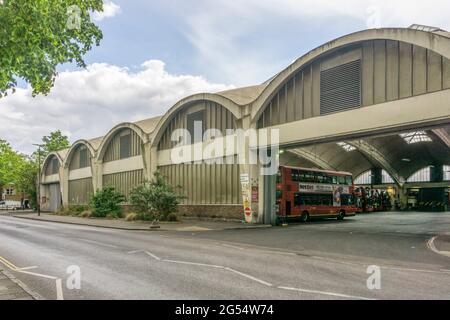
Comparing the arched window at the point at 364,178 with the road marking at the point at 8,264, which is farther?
the arched window at the point at 364,178

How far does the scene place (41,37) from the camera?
28.9 ft

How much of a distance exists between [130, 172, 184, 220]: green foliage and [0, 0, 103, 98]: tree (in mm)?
18628

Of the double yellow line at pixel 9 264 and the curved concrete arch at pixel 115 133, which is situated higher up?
the curved concrete arch at pixel 115 133

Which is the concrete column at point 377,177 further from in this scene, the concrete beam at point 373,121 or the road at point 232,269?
the road at point 232,269

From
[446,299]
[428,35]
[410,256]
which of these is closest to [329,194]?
[428,35]

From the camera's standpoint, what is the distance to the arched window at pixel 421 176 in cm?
6762

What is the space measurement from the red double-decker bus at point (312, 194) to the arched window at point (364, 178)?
37.5 metres

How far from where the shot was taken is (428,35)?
55.1 ft

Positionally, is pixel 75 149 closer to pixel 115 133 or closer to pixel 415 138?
pixel 115 133

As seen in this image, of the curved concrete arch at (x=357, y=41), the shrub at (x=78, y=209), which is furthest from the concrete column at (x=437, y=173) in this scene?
the shrub at (x=78, y=209)

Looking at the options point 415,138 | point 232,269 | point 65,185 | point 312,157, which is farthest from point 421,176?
point 232,269

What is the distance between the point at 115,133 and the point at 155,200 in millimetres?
17671

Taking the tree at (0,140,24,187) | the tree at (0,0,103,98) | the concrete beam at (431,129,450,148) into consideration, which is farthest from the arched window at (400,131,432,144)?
the tree at (0,140,24,187)

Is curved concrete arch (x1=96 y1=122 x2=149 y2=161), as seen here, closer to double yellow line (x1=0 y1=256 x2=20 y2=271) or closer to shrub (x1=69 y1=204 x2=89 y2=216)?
shrub (x1=69 y1=204 x2=89 y2=216)
